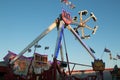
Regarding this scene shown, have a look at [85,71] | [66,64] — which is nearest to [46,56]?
[66,64]

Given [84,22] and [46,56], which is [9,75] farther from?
[84,22]

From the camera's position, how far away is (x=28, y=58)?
49.1 m

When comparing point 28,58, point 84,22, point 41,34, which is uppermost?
point 84,22

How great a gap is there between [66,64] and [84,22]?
47.1 feet

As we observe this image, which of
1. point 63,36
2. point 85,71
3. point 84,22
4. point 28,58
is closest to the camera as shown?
point 63,36

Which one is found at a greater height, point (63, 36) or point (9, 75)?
point (63, 36)

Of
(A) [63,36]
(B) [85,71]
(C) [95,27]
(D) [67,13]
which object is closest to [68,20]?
(D) [67,13]

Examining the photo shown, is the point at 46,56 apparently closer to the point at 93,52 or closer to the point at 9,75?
the point at 93,52

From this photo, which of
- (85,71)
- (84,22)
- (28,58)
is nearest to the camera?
(84,22)

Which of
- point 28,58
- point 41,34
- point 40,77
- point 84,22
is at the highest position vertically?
point 84,22

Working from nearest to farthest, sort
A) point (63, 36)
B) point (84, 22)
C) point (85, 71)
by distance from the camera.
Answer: point (63, 36) < point (84, 22) < point (85, 71)

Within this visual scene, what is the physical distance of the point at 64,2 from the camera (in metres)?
39.2

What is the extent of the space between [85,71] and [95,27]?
81.6ft

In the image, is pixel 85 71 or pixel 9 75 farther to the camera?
pixel 85 71
